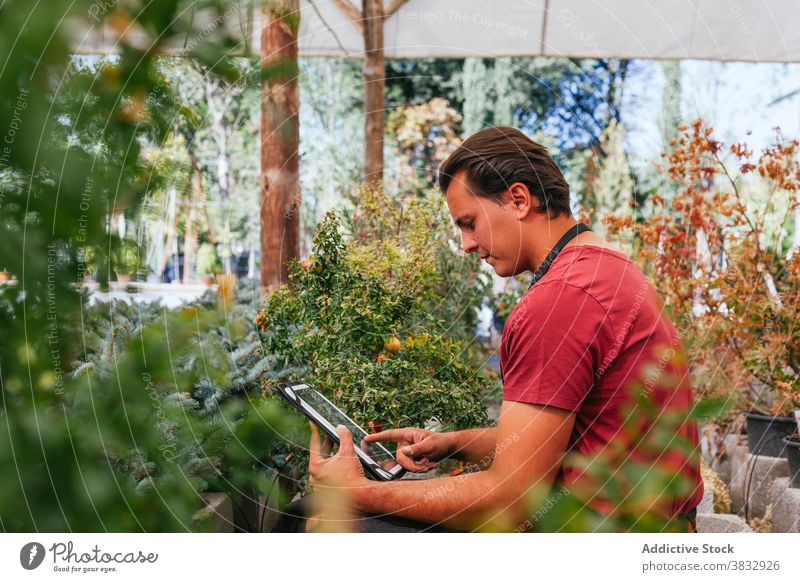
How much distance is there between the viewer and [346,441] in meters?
1.25

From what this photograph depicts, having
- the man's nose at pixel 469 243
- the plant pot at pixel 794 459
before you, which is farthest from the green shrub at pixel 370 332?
the plant pot at pixel 794 459

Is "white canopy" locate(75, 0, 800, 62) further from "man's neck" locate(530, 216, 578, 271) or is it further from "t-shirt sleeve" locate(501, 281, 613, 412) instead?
"t-shirt sleeve" locate(501, 281, 613, 412)

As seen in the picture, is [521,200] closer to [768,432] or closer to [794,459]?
[794,459]

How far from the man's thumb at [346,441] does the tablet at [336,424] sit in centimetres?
1

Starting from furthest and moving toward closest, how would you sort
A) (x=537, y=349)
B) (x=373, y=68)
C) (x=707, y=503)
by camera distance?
(x=707, y=503)
(x=373, y=68)
(x=537, y=349)

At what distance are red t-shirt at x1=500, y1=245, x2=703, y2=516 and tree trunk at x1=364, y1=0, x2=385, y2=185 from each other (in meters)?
0.77

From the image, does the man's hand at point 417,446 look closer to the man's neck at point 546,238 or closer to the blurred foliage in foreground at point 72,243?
the man's neck at point 546,238

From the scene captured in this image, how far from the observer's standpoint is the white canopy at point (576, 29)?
1.83 meters

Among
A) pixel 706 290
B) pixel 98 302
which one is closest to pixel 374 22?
pixel 706 290

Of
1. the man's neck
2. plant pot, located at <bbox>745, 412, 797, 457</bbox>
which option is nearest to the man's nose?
the man's neck

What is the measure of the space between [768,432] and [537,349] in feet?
4.78

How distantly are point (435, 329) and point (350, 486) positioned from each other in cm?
60

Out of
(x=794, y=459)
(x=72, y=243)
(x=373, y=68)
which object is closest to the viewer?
(x=72, y=243)

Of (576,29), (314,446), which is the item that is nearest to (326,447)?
(314,446)
